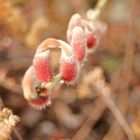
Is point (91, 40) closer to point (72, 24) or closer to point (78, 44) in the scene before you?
point (72, 24)

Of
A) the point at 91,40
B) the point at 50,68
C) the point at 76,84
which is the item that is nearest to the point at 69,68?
the point at 50,68

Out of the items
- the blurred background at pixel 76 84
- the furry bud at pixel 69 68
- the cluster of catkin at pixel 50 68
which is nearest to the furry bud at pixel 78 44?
the cluster of catkin at pixel 50 68

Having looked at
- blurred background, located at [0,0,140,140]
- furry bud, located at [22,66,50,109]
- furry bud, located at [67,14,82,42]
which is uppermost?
blurred background, located at [0,0,140,140]

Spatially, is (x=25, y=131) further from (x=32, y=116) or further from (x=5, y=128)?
(x=5, y=128)

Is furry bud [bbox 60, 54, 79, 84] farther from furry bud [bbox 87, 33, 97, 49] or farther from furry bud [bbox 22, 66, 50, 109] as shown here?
furry bud [bbox 87, 33, 97, 49]

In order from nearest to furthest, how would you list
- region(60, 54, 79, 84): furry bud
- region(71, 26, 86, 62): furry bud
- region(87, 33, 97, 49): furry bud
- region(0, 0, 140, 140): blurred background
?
region(60, 54, 79, 84): furry bud
region(71, 26, 86, 62): furry bud
region(87, 33, 97, 49): furry bud
region(0, 0, 140, 140): blurred background

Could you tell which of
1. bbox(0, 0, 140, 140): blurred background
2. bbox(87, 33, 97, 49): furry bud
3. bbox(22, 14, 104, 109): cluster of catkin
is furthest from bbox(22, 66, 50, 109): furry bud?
bbox(0, 0, 140, 140): blurred background

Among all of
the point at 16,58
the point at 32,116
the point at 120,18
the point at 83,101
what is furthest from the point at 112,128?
the point at 120,18

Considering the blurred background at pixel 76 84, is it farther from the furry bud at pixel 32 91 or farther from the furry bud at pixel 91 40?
the furry bud at pixel 32 91

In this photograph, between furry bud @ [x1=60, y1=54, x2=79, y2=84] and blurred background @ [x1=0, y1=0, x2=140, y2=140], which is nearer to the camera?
furry bud @ [x1=60, y1=54, x2=79, y2=84]

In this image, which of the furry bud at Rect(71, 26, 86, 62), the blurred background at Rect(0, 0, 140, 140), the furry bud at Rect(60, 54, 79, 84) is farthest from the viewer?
the blurred background at Rect(0, 0, 140, 140)
